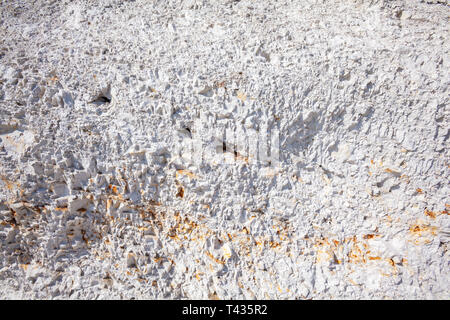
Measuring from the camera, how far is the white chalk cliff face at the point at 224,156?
335 centimetres

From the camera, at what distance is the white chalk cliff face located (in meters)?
3.35

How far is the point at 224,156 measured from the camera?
3.51 m

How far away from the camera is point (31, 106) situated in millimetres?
3619

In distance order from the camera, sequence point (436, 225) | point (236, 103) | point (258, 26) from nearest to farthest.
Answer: point (436, 225) < point (236, 103) < point (258, 26)

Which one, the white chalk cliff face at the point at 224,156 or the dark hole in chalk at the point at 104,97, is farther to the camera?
the dark hole in chalk at the point at 104,97

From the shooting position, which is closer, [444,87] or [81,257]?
[444,87]

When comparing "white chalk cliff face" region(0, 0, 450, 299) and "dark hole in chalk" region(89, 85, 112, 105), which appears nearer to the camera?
"white chalk cliff face" region(0, 0, 450, 299)

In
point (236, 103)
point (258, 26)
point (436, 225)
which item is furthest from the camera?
point (258, 26)

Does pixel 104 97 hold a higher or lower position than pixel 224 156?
higher

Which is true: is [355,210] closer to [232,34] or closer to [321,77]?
[321,77]

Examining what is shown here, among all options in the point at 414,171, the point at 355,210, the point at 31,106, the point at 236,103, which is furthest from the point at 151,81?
the point at 414,171

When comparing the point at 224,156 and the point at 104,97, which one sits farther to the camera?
the point at 104,97

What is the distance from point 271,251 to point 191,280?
0.97m

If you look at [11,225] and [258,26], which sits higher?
[258,26]
